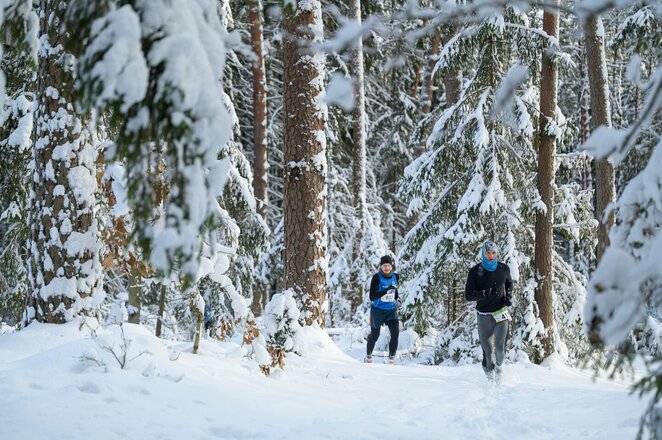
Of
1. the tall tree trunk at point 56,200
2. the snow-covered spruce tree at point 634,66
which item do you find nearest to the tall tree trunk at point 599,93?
the snow-covered spruce tree at point 634,66

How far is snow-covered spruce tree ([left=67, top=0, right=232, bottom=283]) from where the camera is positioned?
2.14 m

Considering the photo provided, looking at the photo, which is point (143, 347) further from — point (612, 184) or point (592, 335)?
point (612, 184)

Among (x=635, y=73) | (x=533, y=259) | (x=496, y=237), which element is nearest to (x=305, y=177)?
(x=496, y=237)

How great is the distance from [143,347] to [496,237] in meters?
6.48

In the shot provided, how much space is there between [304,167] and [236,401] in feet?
11.8

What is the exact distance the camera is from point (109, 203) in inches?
223

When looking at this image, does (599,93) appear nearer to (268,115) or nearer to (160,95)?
(160,95)

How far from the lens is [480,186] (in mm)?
9320

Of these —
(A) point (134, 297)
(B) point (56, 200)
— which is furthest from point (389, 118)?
(B) point (56, 200)

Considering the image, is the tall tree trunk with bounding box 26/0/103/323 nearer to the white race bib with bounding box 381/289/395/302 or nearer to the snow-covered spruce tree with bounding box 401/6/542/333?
the white race bib with bounding box 381/289/395/302

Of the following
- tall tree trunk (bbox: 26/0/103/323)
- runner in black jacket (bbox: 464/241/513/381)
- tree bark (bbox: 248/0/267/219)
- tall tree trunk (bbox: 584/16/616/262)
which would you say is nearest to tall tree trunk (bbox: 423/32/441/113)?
tree bark (bbox: 248/0/267/219)

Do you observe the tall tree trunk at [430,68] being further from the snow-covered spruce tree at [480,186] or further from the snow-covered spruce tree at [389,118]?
the snow-covered spruce tree at [480,186]

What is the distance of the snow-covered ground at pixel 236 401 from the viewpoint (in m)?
3.74

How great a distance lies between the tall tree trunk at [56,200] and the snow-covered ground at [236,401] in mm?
303
